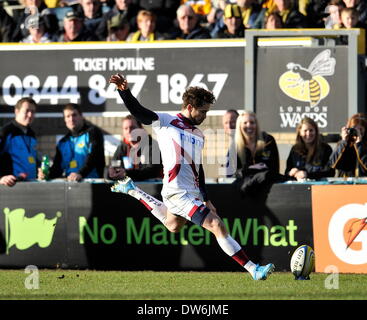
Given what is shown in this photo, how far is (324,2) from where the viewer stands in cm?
1636

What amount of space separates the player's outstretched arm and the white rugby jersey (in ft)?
0.73

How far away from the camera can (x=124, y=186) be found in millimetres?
11930

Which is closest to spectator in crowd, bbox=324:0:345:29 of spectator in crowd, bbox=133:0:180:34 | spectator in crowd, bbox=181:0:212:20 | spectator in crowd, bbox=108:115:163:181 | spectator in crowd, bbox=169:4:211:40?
spectator in crowd, bbox=169:4:211:40

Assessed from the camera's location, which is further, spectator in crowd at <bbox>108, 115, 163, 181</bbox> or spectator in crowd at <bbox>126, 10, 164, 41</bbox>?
spectator in crowd at <bbox>126, 10, 164, 41</bbox>

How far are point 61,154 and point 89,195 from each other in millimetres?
1076

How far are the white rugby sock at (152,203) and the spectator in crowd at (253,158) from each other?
4.46 ft

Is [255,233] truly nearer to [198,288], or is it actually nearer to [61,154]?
[198,288]

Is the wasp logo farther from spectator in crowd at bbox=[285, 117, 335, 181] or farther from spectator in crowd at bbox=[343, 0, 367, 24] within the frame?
spectator in crowd at bbox=[285, 117, 335, 181]

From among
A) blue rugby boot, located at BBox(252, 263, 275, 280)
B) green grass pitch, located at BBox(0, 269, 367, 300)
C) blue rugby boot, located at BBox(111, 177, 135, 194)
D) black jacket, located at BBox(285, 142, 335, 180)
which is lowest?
green grass pitch, located at BBox(0, 269, 367, 300)

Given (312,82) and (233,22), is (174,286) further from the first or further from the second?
(233,22)

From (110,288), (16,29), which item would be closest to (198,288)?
(110,288)

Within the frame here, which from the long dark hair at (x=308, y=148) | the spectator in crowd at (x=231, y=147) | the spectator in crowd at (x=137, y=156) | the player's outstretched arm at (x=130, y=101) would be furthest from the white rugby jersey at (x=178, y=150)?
the long dark hair at (x=308, y=148)

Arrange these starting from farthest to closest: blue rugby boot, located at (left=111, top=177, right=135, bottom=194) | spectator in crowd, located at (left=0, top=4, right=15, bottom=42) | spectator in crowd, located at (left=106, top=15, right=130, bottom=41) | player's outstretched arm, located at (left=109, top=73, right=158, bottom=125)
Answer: spectator in crowd, located at (left=0, top=4, right=15, bottom=42) → spectator in crowd, located at (left=106, top=15, right=130, bottom=41) → blue rugby boot, located at (left=111, top=177, right=135, bottom=194) → player's outstretched arm, located at (left=109, top=73, right=158, bottom=125)

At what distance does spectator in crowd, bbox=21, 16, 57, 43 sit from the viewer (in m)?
17.7
